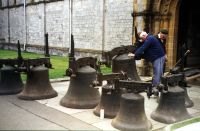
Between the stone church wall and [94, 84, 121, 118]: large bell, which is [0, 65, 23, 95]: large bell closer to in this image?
[94, 84, 121, 118]: large bell

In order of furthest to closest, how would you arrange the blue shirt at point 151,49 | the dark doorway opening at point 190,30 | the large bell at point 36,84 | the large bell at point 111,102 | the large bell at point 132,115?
the dark doorway opening at point 190,30 → the large bell at point 36,84 → the blue shirt at point 151,49 → the large bell at point 111,102 → the large bell at point 132,115

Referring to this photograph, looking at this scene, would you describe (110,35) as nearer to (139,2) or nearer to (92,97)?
(139,2)

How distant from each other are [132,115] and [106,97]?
0.93 meters

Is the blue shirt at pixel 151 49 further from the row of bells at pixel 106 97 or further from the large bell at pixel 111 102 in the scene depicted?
the large bell at pixel 111 102

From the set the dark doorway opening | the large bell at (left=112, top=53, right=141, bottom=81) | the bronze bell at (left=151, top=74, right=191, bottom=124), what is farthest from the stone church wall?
the bronze bell at (left=151, top=74, right=191, bottom=124)

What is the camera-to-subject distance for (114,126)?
6.05 m

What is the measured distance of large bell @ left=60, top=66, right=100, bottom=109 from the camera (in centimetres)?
741

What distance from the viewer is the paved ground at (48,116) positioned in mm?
6008

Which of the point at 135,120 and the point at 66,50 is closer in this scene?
the point at 135,120

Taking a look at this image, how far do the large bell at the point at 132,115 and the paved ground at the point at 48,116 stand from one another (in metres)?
0.24

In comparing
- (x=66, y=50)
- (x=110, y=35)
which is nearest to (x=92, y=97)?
(x=110, y=35)

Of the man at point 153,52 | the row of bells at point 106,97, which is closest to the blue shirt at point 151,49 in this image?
the man at point 153,52

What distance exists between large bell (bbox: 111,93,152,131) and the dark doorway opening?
8.11 m

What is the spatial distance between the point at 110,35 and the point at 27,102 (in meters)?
9.20
